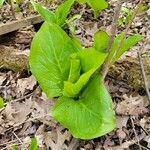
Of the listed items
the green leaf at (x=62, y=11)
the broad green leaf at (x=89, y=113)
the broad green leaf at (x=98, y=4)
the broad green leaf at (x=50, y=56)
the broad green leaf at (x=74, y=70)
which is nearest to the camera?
the broad green leaf at (x=89, y=113)

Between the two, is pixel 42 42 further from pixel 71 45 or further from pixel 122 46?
pixel 122 46

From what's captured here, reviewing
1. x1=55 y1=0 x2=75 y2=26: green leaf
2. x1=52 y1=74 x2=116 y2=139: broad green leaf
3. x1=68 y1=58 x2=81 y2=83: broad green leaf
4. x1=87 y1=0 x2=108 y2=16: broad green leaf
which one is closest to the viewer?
x1=52 y1=74 x2=116 y2=139: broad green leaf

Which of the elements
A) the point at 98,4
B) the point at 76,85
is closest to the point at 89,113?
the point at 76,85

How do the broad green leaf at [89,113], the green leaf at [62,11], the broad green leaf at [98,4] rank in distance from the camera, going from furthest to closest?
the broad green leaf at [98,4]
the green leaf at [62,11]
the broad green leaf at [89,113]

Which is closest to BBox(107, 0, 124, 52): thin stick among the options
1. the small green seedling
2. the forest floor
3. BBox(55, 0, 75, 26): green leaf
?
the small green seedling

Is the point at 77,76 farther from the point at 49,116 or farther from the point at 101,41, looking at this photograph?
the point at 49,116

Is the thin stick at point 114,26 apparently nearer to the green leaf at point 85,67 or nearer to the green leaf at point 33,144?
the green leaf at point 85,67

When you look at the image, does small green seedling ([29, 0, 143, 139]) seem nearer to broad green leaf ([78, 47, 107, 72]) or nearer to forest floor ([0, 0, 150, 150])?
broad green leaf ([78, 47, 107, 72])

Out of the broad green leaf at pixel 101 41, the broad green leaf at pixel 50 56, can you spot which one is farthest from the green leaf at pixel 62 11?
the broad green leaf at pixel 101 41
